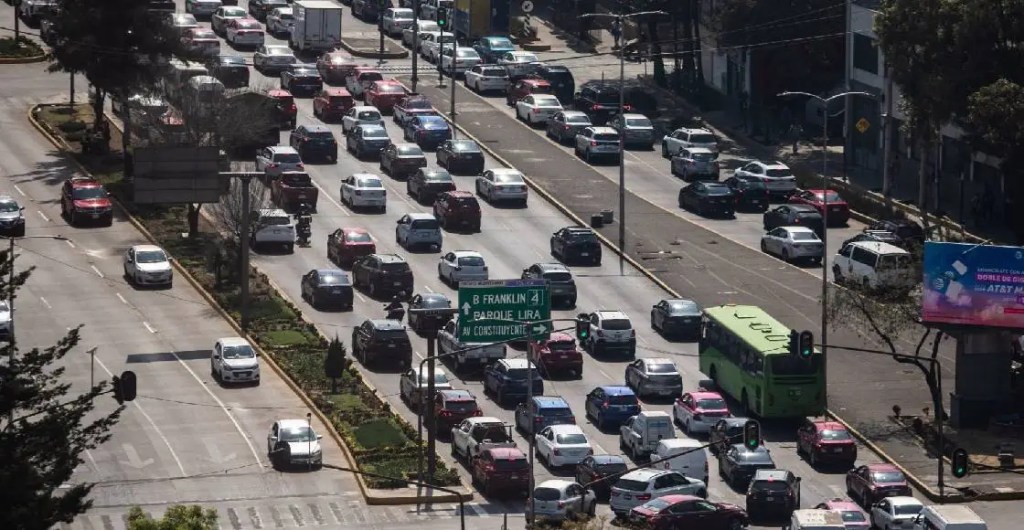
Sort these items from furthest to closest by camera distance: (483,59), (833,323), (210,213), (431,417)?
1. (483,59)
2. (210,213)
3. (833,323)
4. (431,417)

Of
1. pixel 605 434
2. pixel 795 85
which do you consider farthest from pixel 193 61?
pixel 605 434

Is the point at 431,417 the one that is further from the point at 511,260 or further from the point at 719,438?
the point at 511,260

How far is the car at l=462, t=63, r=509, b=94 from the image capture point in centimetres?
13712

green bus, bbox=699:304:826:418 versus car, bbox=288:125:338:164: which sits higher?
car, bbox=288:125:338:164

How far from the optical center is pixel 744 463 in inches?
3147

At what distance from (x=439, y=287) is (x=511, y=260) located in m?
5.17

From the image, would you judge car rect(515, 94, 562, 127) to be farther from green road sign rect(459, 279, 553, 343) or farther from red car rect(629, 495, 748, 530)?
red car rect(629, 495, 748, 530)

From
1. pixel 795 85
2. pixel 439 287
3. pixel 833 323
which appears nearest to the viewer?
pixel 833 323

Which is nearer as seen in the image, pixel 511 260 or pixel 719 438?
pixel 719 438

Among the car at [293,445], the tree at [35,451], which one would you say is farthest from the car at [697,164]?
the tree at [35,451]

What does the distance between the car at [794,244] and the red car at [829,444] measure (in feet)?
75.8

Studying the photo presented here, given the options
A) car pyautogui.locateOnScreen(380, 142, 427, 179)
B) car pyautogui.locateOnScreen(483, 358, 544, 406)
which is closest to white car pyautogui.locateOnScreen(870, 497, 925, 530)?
car pyautogui.locateOnScreen(483, 358, 544, 406)

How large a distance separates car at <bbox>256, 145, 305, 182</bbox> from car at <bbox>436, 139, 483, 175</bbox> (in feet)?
26.6

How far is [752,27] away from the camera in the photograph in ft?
424
